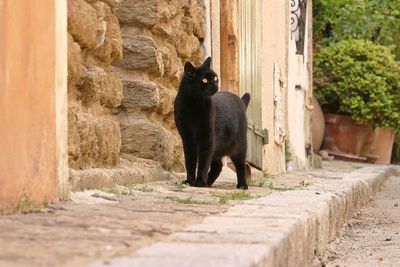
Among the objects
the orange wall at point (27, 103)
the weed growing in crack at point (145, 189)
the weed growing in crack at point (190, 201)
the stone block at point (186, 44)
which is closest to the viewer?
the orange wall at point (27, 103)

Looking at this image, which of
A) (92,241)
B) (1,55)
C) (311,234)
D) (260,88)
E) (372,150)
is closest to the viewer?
(92,241)

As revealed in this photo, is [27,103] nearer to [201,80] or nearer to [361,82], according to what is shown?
[201,80]

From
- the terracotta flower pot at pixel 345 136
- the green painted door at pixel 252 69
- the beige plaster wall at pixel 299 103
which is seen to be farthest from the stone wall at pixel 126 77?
the terracotta flower pot at pixel 345 136

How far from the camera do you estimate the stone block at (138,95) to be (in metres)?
6.03

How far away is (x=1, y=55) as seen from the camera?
3.65m

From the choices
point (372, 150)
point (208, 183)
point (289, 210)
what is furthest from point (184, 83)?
point (372, 150)

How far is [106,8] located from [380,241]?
6.31ft

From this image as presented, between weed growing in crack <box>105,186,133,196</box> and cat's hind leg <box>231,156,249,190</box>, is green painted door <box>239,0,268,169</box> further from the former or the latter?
weed growing in crack <box>105,186,133,196</box>

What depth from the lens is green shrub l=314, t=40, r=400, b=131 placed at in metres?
15.0

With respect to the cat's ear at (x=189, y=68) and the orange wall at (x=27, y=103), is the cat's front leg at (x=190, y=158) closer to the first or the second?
the cat's ear at (x=189, y=68)

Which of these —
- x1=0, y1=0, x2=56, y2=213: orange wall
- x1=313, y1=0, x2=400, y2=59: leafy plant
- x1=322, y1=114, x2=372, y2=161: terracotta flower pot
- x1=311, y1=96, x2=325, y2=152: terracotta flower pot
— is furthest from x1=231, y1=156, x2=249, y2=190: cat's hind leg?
x1=313, y1=0, x2=400, y2=59: leafy plant

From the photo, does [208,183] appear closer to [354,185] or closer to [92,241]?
[354,185]

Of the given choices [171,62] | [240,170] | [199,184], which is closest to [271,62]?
[240,170]

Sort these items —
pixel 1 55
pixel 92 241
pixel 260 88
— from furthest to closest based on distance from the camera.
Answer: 1. pixel 260 88
2. pixel 1 55
3. pixel 92 241
